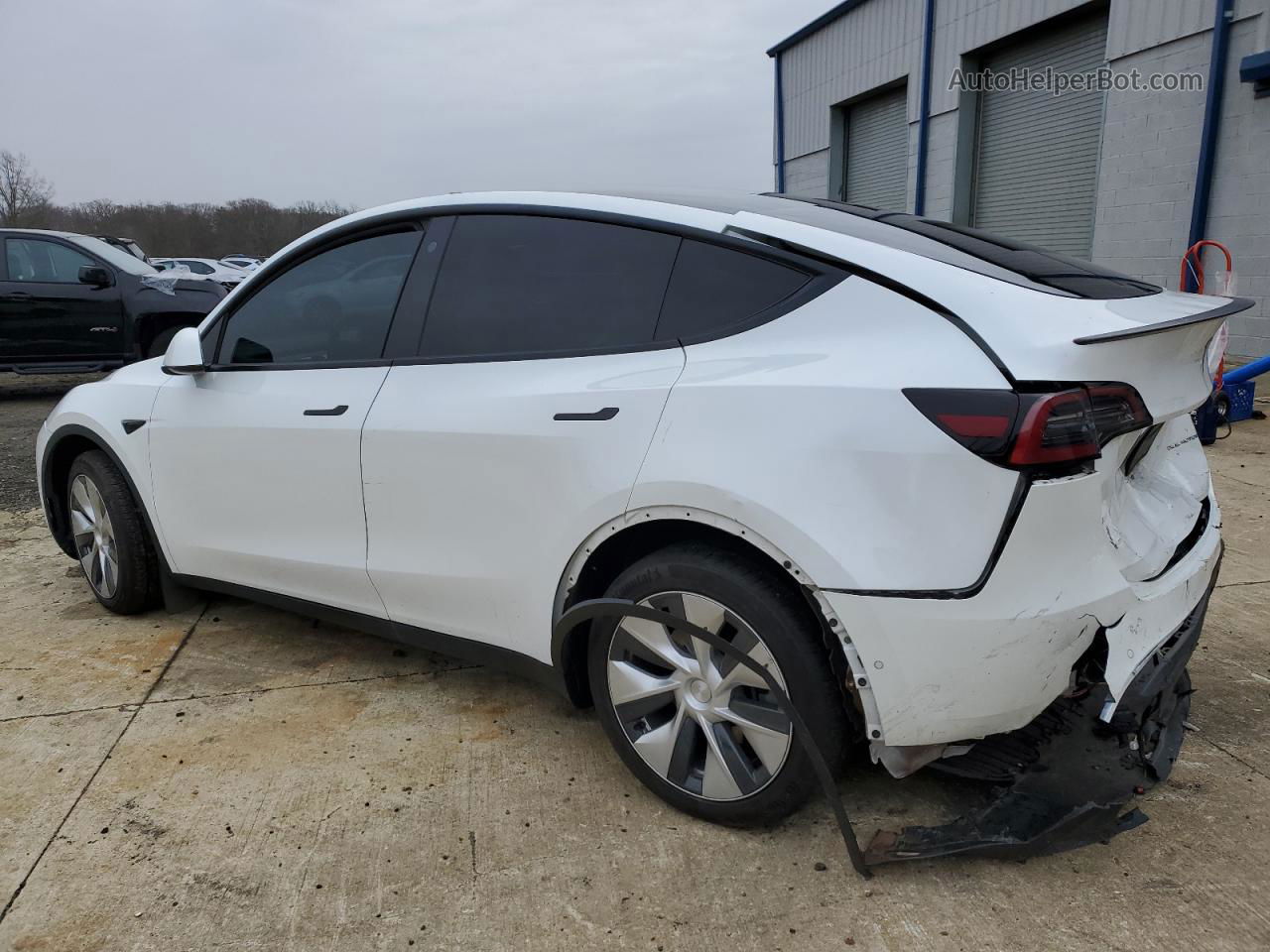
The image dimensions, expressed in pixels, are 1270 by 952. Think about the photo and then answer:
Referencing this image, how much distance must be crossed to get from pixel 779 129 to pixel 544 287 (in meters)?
18.2

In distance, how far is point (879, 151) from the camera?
1625cm

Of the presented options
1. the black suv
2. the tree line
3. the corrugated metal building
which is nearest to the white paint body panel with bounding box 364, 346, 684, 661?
the black suv

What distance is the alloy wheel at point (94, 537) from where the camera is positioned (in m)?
3.88

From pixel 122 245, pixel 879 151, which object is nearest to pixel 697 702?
pixel 122 245

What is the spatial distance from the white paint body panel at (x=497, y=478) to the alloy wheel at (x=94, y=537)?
5.29 ft

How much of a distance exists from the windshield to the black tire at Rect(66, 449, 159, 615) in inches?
288

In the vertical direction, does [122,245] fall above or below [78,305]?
above

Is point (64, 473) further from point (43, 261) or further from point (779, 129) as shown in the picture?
point (779, 129)

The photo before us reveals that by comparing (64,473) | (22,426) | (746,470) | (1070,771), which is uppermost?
(746,470)

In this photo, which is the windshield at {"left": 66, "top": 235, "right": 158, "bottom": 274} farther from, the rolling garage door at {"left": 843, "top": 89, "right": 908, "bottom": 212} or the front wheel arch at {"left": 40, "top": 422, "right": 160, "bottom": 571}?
the rolling garage door at {"left": 843, "top": 89, "right": 908, "bottom": 212}

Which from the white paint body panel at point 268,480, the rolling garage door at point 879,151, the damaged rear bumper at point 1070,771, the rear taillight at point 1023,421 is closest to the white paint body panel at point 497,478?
the white paint body panel at point 268,480

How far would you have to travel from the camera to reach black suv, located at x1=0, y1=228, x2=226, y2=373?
9734mm

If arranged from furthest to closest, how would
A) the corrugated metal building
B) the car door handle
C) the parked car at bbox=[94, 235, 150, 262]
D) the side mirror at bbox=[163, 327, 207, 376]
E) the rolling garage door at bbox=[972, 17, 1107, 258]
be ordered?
the parked car at bbox=[94, 235, 150, 262] → the rolling garage door at bbox=[972, 17, 1107, 258] → the corrugated metal building → the side mirror at bbox=[163, 327, 207, 376] → the car door handle

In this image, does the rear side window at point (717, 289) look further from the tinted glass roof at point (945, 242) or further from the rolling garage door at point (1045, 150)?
the rolling garage door at point (1045, 150)
